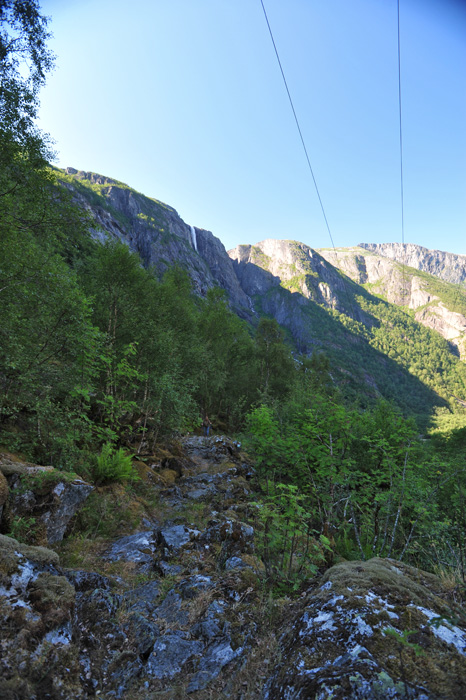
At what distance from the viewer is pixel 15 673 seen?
1.86 metres

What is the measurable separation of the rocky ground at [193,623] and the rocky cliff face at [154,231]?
94.6 m

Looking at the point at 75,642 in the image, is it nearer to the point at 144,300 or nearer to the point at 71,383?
the point at 71,383

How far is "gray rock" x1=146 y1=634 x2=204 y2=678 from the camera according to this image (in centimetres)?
255

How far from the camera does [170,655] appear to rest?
2.71m

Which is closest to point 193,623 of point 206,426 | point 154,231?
point 206,426

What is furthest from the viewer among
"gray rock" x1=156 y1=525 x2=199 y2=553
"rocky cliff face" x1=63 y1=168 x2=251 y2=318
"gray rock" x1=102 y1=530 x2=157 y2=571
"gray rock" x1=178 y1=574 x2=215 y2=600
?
"rocky cliff face" x1=63 y1=168 x2=251 y2=318

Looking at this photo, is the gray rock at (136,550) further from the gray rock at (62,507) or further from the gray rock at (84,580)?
the gray rock at (84,580)

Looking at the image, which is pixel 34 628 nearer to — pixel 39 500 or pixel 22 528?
pixel 22 528

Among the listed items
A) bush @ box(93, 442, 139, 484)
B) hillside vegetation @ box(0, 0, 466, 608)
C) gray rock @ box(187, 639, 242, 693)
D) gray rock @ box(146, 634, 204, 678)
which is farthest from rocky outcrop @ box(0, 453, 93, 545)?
gray rock @ box(187, 639, 242, 693)

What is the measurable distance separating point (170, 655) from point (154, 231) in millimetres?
156165

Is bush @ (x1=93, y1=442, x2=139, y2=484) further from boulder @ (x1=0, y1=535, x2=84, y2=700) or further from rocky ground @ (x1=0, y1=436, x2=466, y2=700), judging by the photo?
boulder @ (x1=0, y1=535, x2=84, y2=700)

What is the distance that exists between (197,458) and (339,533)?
8024mm

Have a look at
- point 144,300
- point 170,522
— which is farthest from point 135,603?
point 144,300

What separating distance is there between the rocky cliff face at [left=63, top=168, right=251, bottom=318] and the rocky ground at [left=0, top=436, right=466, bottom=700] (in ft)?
310
